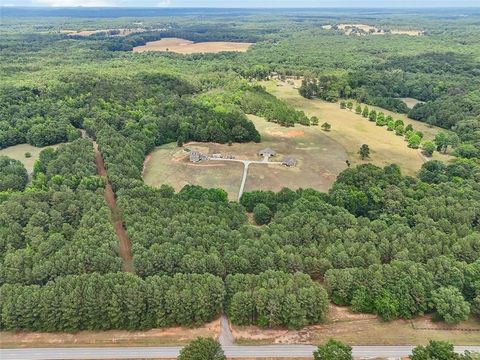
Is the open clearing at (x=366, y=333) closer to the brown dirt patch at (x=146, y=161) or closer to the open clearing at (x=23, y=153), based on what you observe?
the brown dirt patch at (x=146, y=161)

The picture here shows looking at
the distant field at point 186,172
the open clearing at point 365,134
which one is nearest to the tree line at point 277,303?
the distant field at point 186,172

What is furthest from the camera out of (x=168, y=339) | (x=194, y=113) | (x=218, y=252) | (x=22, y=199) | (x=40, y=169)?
(x=194, y=113)

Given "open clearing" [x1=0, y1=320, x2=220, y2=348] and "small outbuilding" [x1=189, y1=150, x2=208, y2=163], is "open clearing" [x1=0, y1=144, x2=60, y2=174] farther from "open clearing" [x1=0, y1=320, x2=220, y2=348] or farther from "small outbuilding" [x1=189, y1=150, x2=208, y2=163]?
"open clearing" [x1=0, y1=320, x2=220, y2=348]

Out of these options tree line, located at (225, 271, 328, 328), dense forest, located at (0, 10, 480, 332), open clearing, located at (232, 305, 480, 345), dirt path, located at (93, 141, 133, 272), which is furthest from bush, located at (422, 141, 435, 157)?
dirt path, located at (93, 141, 133, 272)

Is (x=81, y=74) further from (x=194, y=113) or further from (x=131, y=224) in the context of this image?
(x=131, y=224)

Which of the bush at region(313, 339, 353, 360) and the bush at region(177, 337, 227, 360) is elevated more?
the bush at region(177, 337, 227, 360)

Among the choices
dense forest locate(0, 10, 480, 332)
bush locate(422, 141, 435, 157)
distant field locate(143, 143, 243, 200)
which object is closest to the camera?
Answer: dense forest locate(0, 10, 480, 332)

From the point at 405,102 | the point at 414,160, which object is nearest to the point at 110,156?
the point at 414,160
